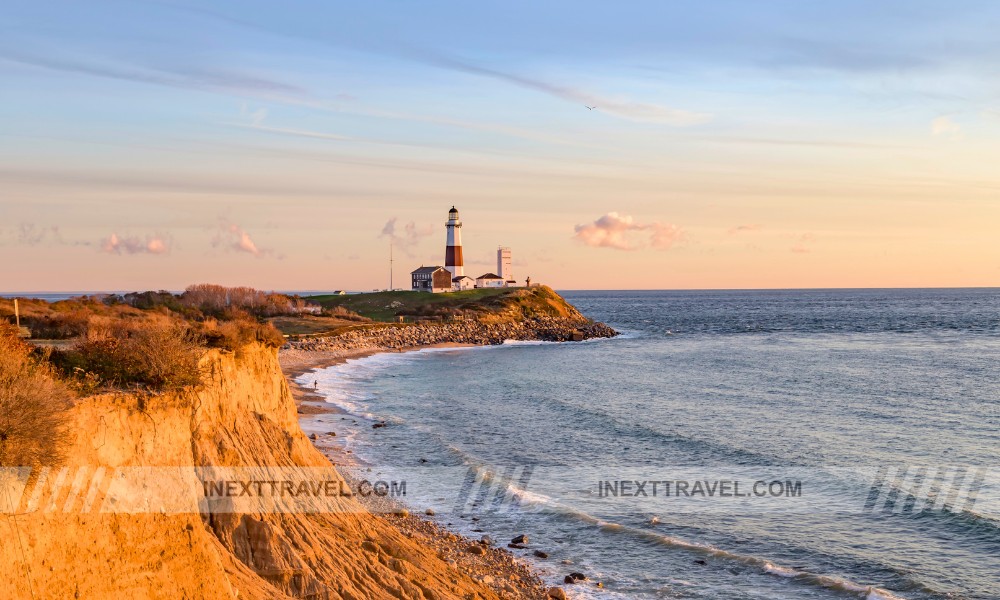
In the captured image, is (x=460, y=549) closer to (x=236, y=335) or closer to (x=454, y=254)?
(x=236, y=335)

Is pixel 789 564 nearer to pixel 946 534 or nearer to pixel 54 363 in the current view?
pixel 946 534

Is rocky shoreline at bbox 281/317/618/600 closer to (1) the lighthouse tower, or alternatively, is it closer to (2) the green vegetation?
(2) the green vegetation

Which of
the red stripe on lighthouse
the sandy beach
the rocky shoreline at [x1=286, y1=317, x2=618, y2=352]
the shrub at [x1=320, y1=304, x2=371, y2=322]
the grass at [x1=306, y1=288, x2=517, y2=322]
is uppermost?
the red stripe on lighthouse

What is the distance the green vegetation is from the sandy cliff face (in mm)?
76929

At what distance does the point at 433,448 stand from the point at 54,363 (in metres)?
17.7

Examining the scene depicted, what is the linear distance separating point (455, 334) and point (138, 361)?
71.3 metres

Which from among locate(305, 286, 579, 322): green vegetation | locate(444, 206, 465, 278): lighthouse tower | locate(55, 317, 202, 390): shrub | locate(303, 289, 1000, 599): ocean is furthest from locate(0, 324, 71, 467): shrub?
locate(444, 206, 465, 278): lighthouse tower

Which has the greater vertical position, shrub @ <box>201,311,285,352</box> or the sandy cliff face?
shrub @ <box>201,311,285,352</box>

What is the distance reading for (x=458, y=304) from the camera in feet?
338

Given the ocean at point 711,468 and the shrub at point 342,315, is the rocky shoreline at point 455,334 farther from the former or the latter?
the ocean at point 711,468

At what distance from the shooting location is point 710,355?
68.1 meters

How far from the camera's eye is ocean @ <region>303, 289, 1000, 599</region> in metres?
17.5

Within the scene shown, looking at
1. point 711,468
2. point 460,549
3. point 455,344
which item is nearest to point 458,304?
point 455,344

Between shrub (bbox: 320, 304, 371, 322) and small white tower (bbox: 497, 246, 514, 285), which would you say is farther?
small white tower (bbox: 497, 246, 514, 285)
